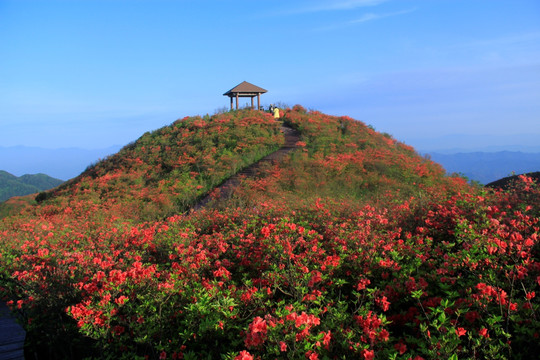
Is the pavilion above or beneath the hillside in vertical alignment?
above

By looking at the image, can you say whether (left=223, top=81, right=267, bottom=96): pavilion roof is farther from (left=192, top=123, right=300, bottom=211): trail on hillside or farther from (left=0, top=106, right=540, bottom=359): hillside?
(left=0, top=106, right=540, bottom=359): hillside

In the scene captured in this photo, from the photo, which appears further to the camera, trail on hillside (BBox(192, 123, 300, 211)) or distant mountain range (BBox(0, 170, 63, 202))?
distant mountain range (BBox(0, 170, 63, 202))

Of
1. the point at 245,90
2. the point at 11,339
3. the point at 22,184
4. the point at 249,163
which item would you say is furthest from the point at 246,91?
the point at 22,184

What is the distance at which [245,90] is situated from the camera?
2738cm

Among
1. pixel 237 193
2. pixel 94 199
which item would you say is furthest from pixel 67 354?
pixel 94 199

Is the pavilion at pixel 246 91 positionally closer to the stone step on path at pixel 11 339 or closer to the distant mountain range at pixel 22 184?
the stone step on path at pixel 11 339

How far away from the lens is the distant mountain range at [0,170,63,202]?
77.2 metres

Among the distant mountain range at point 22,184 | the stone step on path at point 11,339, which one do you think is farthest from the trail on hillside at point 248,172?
the distant mountain range at point 22,184

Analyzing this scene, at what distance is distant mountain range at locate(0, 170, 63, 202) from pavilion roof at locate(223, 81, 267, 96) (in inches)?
2668

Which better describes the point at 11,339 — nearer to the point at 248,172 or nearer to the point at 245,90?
the point at 248,172

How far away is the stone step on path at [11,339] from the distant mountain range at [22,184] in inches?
3294

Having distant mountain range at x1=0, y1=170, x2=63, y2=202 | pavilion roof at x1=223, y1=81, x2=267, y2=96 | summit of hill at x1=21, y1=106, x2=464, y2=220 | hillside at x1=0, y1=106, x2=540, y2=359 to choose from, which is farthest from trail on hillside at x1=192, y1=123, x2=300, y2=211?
distant mountain range at x1=0, y1=170, x2=63, y2=202

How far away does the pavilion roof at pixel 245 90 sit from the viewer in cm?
2722

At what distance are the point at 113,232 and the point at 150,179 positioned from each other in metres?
10.8
